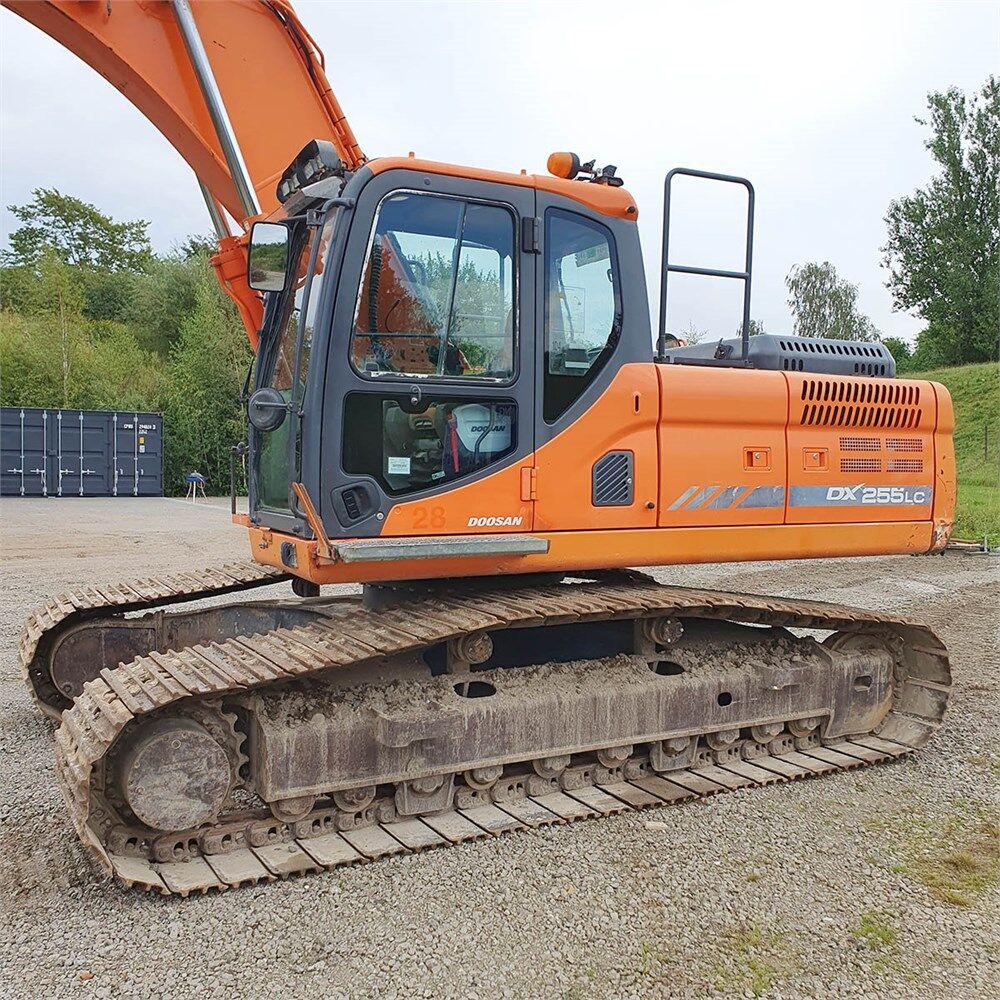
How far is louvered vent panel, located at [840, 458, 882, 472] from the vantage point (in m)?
5.70

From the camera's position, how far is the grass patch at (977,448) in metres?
16.9

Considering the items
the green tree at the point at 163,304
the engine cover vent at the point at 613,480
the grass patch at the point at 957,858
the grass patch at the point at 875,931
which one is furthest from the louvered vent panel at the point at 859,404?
the green tree at the point at 163,304

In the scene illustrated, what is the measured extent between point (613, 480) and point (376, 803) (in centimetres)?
193

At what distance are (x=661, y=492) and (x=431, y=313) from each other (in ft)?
5.03

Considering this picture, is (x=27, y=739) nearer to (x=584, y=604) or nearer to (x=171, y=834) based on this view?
(x=171, y=834)

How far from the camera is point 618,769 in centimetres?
502

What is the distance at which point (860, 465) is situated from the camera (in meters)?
5.77

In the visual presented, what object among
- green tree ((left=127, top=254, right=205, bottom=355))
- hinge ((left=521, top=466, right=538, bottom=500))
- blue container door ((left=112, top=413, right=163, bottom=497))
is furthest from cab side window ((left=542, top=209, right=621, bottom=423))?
green tree ((left=127, top=254, right=205, bottom=355))

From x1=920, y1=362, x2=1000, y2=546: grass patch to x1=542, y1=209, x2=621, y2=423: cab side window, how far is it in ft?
43.7

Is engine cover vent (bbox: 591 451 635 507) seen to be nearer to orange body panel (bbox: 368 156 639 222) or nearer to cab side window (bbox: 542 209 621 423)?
cab side window (bbox: 542 209 621 423)

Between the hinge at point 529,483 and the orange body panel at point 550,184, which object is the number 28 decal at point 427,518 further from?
the orange body panel at point 550,184

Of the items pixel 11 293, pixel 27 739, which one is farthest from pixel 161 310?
pixel 27 739

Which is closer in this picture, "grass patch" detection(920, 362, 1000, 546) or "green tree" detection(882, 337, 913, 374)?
"grass patch" detection(920, 362, 1000, 546)

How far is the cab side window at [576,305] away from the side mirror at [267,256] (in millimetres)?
1278
